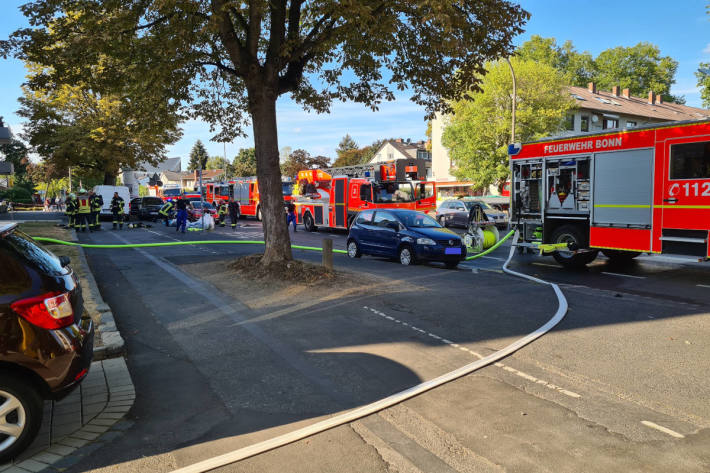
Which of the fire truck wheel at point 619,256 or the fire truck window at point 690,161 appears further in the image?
the fire truck wheel at point 619,256

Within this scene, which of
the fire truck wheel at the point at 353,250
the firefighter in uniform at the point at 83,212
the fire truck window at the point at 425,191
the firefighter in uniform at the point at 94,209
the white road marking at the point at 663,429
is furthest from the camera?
the firefighter in uniform at the point at 94,209

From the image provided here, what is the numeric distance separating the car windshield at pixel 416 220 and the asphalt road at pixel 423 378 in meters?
4.12

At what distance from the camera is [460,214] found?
25.0m

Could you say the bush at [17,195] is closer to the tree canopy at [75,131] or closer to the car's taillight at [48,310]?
the tree canopy at [75,131]

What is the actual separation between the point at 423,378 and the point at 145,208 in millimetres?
29494

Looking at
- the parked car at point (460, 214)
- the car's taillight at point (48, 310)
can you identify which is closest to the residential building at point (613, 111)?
the parked car at point (460, 214)

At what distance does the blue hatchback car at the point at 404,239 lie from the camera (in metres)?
12.4

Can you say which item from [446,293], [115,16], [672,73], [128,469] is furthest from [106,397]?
[672,73]

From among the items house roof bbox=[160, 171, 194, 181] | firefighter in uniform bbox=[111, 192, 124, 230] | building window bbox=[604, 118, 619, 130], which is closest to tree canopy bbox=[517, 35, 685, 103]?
building window bbox=[604, 118, 619, 130]

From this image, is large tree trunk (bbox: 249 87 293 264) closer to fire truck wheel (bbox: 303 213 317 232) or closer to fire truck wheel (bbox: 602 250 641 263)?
fire truck wheel (bbox: 602 250 641 263)

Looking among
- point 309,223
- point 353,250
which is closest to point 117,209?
point 309,223

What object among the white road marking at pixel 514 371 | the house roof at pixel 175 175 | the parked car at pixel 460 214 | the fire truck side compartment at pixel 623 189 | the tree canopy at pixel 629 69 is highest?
the tree canopy at pixel 629 69

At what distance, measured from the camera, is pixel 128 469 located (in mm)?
3277

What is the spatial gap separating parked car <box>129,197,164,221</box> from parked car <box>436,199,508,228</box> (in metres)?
17.1
